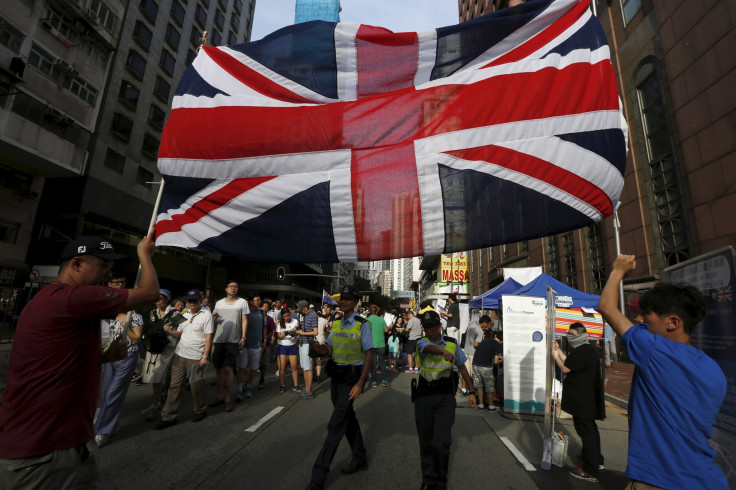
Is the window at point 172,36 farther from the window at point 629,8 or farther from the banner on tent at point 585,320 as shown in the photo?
the banner on tent at point 585,320

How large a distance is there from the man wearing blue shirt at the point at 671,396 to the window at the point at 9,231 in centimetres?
2557

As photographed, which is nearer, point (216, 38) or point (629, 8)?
point (629, 8)

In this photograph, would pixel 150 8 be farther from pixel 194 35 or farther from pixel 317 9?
pixel 317 9

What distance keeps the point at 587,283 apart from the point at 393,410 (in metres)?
15.8

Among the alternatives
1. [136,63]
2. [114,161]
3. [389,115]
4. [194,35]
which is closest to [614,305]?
[389,115]

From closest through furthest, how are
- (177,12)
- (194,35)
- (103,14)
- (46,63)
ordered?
(46,63) → (103,14) → (177,12) → (194,35)

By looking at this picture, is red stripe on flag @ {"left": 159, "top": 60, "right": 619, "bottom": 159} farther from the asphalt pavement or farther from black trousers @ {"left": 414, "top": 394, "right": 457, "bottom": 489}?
the asphalt pavement

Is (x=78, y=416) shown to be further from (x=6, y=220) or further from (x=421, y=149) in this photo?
(x=6, y=220)

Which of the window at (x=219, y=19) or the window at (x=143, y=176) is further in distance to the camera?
the window at (x=219, y=19)

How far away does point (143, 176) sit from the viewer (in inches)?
1041

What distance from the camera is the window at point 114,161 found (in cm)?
2331

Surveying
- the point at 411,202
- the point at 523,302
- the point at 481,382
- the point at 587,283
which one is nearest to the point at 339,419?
the point at 411,202

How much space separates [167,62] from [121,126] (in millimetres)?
8078

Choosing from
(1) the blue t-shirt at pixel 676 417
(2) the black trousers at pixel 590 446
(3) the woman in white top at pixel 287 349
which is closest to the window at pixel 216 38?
(3) the woman in white top at pixel 287 349
